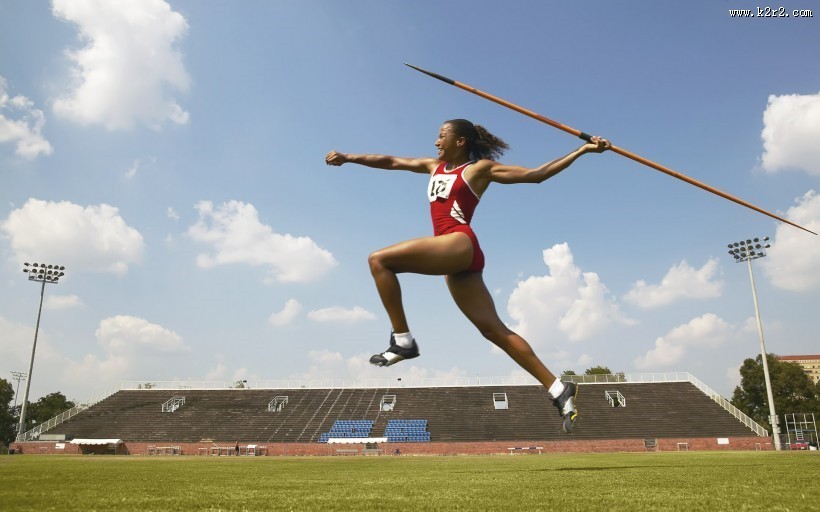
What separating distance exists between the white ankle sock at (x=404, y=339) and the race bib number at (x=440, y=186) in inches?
50.7

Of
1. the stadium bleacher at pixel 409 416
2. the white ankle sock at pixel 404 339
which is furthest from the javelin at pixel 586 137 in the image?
the stadium bleacher at pixel 409 416

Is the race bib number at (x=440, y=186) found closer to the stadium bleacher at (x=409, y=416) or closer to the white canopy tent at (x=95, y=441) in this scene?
the stadium bleacher at (x=409, y=416)

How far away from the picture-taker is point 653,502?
4336mm

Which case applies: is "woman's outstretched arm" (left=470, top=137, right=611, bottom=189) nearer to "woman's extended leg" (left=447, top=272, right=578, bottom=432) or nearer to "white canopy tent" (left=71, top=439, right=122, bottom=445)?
"woman's extended leg" (left=447, top=272, right=578, bottom=432)

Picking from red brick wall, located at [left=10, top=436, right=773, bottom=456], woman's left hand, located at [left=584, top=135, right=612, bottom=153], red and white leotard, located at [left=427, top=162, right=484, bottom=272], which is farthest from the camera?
red brick wall, located at [left=10, top=436, right=773, bottom=456]

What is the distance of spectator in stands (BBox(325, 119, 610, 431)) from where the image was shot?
498 centimetres

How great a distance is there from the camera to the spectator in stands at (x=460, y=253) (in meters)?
4.98

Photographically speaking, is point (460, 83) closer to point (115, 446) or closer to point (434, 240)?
point (434, 240)

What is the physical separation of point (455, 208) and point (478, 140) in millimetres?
1048

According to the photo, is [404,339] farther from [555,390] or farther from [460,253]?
[555,390]

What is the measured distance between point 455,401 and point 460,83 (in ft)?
145

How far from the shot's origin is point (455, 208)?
5281 mm

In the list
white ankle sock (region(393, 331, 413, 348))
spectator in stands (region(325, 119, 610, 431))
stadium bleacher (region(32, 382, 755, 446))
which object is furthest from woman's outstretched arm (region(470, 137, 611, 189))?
stadium bleacher (region(32, 382, 755, 446))

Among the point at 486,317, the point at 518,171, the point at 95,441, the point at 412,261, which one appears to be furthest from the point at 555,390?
the point at 95,441
